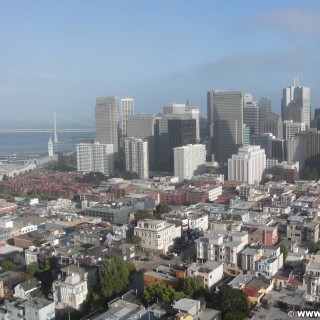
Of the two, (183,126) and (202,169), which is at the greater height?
(183,126)

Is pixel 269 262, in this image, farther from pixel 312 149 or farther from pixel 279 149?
pixel 279 149

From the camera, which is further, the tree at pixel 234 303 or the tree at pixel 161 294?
the tree at pixel 161 294

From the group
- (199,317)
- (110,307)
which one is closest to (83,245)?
(110,307)

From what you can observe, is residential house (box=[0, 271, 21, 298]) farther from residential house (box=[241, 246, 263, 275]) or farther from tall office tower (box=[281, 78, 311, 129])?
tall office tower (box=[281, 78, 311, 129])

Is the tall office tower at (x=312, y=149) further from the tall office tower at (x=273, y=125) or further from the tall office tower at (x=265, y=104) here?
the tall office tower at (x=265, y=104)

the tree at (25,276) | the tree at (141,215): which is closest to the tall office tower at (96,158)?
the tree at (141,215)

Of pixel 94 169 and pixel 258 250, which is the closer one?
pixel 258 250

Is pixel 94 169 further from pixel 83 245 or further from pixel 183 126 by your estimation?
pixel 83 245
